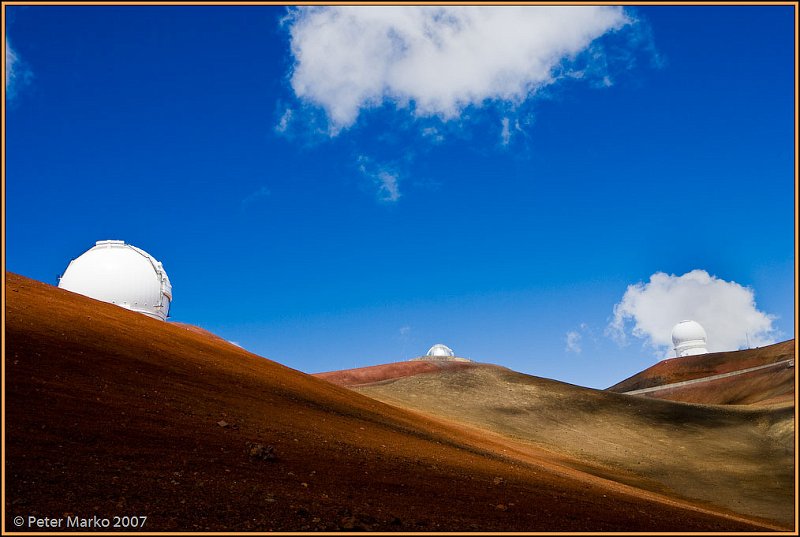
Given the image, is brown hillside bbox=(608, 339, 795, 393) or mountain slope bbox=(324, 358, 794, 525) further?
brown hillside bbox=(608, 339, 795, 393)

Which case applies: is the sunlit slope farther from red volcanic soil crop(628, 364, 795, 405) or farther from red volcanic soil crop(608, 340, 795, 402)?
red volcanic soil crop(608, 340, 795, 402)

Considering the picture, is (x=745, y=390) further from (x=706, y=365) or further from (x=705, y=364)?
(x=705, y=364)

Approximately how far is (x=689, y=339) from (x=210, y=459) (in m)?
107

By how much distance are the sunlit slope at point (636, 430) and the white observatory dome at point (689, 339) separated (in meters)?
52.2

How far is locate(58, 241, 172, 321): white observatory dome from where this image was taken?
45.4 m

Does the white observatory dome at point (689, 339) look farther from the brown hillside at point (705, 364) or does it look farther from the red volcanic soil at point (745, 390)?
the red volcanic soil at point (745, 390)

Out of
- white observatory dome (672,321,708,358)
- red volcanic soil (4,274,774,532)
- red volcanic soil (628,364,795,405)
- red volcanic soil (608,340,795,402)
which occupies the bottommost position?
red volcanic soil (4,274,774,532)

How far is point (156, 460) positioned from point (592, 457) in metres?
33.7

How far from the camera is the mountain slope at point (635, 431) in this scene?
103 feet

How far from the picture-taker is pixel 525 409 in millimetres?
52594

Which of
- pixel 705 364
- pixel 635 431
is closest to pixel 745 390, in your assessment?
pixel 705 364

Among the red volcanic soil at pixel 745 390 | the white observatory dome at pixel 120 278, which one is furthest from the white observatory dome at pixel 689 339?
the white observatory dome at pixel 120 278

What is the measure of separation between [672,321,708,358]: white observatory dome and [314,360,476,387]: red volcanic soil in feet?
170

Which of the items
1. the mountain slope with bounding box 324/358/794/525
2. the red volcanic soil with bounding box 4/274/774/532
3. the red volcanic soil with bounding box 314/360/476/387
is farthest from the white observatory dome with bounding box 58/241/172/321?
the red volcanic soil with bounding box 314/360/476/387
